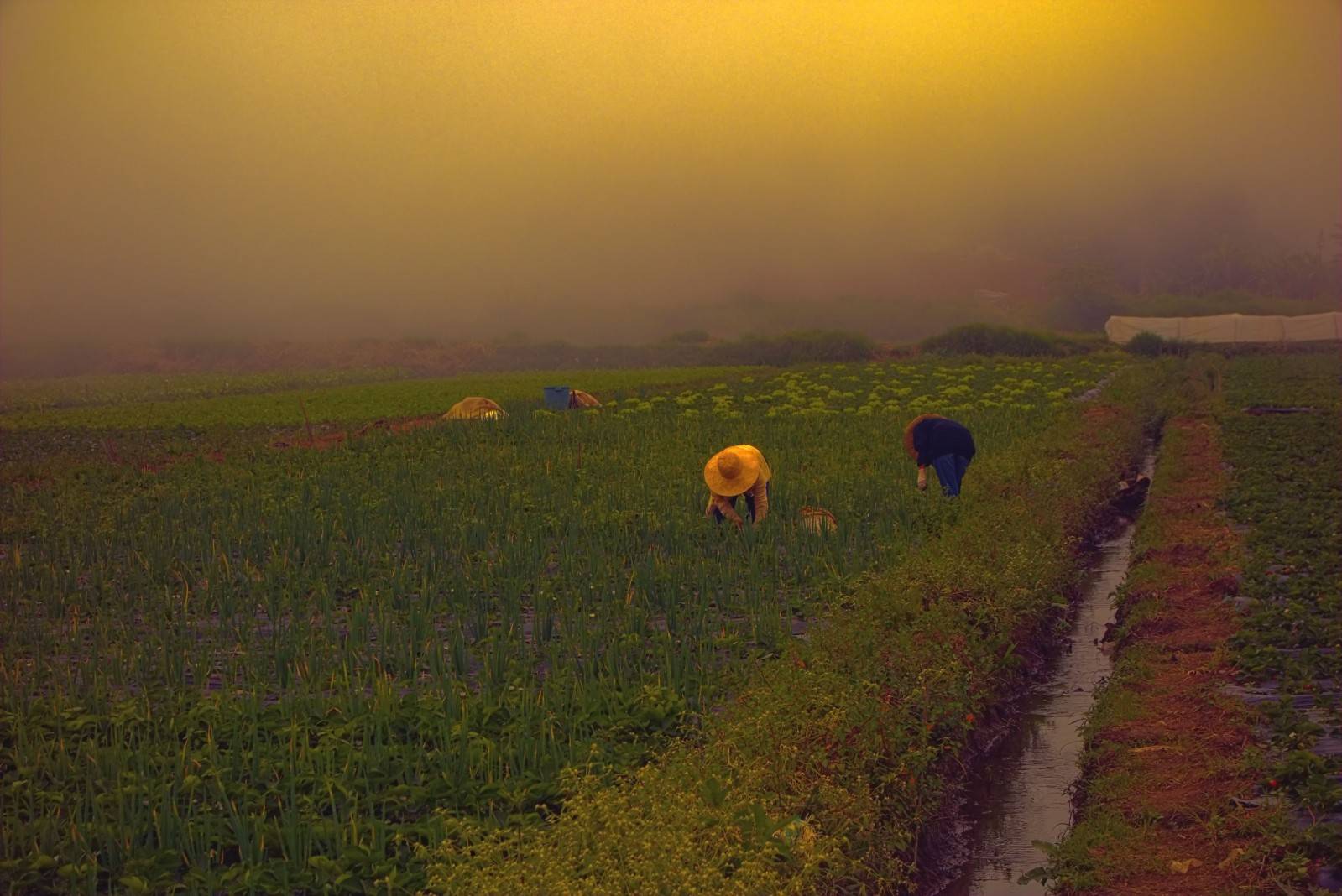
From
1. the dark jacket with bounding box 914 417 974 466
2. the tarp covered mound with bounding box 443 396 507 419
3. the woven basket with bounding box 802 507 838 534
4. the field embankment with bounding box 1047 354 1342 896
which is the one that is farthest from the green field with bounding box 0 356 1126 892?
the tarp covered mound with bounding box 443 396 507 419

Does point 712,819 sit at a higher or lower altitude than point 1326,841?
higher

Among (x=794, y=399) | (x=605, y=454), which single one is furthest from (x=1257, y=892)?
(x=794, y=399)

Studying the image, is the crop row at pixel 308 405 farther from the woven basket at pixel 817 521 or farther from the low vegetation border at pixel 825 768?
the low vegetation border at pixel 825 768

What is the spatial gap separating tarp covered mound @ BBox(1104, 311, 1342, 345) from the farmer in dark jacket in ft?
161

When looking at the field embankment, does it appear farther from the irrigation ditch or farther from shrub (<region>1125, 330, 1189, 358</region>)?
shrub (<region>1125, 330, 1189, 358</region>)

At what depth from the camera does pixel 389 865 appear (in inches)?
176

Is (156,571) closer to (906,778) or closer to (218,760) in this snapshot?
(218,760)

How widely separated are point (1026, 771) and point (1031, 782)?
0.13 meters

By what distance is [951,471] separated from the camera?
469 inches

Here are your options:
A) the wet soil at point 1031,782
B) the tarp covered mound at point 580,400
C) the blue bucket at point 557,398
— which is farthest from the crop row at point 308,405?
the wet soil at point 1031,782

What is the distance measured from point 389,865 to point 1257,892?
10.9 ft

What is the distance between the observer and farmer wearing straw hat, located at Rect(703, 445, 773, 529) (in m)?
9.97

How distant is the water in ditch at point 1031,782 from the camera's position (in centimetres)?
568

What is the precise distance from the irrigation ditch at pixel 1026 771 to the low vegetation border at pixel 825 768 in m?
0.15
